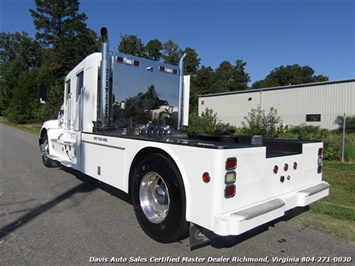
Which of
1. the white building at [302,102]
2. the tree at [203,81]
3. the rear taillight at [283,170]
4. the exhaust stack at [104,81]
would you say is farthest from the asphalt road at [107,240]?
the tree at [203,81]

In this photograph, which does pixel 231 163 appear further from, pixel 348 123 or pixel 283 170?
pixel 348 123

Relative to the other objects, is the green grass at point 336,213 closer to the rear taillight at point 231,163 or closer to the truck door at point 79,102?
A: the rear taillight at point 231,163

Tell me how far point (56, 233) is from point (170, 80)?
3.87 metres

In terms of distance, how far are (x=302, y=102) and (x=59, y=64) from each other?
34153 mm

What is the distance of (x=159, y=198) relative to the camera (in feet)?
12.4

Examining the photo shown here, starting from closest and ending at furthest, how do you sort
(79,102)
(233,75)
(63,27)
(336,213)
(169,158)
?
(169,158), (336,213), (79,102), (63,27), (233,75)

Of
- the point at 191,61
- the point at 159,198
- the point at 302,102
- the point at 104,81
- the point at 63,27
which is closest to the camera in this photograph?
the point at 159,198

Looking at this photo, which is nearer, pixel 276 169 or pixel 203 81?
pixel 276 169

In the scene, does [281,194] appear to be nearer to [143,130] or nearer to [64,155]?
[143,130]

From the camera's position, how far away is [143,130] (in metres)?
5.00

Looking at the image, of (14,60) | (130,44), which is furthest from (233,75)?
(14,60)

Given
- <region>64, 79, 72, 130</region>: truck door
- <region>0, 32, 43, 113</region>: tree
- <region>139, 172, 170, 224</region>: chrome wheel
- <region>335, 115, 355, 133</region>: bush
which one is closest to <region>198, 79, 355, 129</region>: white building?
<region>335, 115, 355, 133</region>: bush

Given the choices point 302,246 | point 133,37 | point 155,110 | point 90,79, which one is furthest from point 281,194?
point 133,37

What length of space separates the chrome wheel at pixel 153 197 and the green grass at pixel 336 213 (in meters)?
2.12
